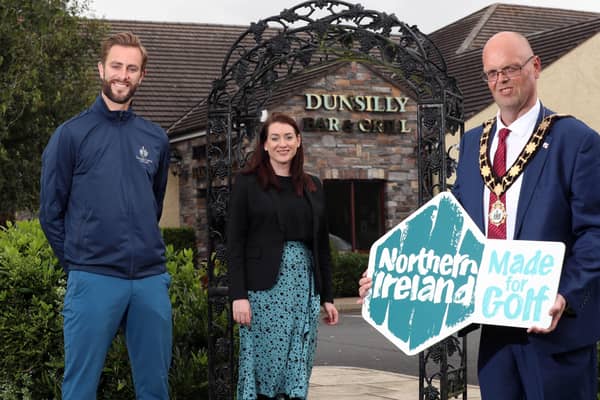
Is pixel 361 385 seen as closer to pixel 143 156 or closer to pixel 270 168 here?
pixel 270 168

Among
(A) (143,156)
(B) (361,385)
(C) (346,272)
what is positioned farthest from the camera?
(C) (346,272)

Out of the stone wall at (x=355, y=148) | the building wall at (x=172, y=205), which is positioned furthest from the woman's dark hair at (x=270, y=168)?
the building wall at (x=172, y=205)

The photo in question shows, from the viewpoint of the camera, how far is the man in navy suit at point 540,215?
11.3 ft

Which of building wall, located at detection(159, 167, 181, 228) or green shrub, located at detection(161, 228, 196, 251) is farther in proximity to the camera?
building wall, located at detection(159, 167, 181, 228)

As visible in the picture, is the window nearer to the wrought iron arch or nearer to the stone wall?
the stone wall

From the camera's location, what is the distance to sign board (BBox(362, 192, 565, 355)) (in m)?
3.42

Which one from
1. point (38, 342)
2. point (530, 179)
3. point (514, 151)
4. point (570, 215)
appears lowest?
point (38, 342)

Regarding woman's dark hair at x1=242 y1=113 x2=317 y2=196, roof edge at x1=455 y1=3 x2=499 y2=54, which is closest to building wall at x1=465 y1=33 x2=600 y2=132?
roof edge at x1=455 y1=3 x2=499 y2=54

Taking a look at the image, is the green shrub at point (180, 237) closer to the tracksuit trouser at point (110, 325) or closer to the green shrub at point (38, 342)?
the green shrub at point (38, 342)

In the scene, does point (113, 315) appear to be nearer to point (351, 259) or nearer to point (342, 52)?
point (342, 52)

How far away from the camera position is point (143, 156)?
4.87 m

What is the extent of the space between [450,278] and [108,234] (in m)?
1.76

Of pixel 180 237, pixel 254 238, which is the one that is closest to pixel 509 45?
pixel 254 238

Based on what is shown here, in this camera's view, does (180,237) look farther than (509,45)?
Yes
